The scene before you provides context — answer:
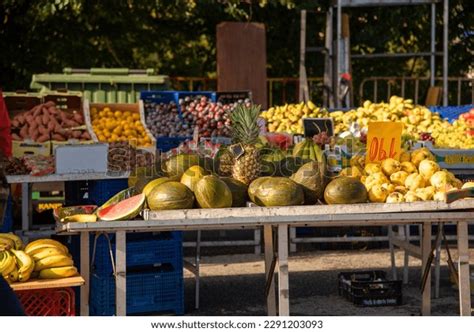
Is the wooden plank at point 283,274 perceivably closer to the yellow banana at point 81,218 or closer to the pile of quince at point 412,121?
the yellow banana at point 81,218

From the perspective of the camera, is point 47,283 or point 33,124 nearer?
point 47,283

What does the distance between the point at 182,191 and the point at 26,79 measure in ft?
39.4

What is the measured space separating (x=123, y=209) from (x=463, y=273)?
86.5 inches

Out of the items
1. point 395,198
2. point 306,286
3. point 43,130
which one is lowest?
point 306,286

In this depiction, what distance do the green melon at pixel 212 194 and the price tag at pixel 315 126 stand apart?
470cm

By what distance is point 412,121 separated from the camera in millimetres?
12648

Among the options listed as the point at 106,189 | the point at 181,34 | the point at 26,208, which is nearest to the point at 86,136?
the point at 26,208

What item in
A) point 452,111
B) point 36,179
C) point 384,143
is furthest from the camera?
point 452,111

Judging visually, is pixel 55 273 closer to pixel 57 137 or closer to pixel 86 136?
pixel 57 137

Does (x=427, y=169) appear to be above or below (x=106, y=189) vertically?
above

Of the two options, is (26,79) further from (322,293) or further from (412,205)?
(412,205)

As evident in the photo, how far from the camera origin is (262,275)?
35.3 feet

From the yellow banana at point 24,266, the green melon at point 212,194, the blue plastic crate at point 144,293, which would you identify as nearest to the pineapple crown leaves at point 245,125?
the green melon at point 212,194

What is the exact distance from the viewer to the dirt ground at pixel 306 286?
29.8ft
